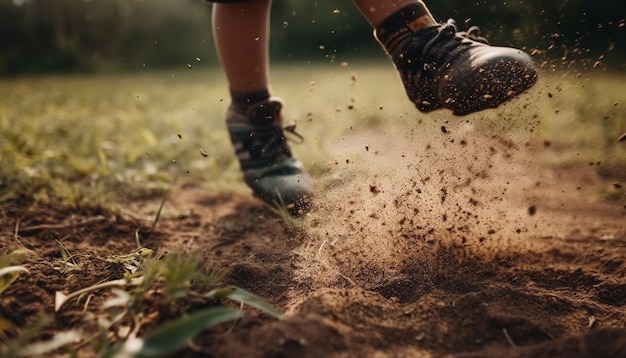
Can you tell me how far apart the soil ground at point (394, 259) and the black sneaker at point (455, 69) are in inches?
8.0

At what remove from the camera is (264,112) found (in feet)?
6.46

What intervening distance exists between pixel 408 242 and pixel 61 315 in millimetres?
907

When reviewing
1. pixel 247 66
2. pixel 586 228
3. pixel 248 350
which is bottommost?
pixel 586 228

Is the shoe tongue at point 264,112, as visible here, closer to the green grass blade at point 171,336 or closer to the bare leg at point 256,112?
the bare leg at point 256,112

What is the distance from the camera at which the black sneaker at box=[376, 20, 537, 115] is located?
1.41m

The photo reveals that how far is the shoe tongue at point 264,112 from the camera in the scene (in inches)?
76.9

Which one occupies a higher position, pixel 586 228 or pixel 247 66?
pixel 247 66

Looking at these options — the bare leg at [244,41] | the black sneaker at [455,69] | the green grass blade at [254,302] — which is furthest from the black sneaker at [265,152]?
the green grass blade at [254,302]

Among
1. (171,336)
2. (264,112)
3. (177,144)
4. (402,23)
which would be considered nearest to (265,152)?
(264,112)

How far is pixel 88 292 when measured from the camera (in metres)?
1.21

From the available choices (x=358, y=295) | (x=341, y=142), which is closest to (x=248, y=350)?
(x=358, y=295)

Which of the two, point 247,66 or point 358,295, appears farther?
point 247,66

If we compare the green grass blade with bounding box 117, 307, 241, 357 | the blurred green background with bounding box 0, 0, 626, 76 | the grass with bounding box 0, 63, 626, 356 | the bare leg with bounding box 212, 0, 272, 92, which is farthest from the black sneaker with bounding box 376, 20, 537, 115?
the blurred green background with bounding box 0, 0, 626, 76

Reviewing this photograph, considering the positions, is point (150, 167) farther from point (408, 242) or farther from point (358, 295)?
point (358, 295)
